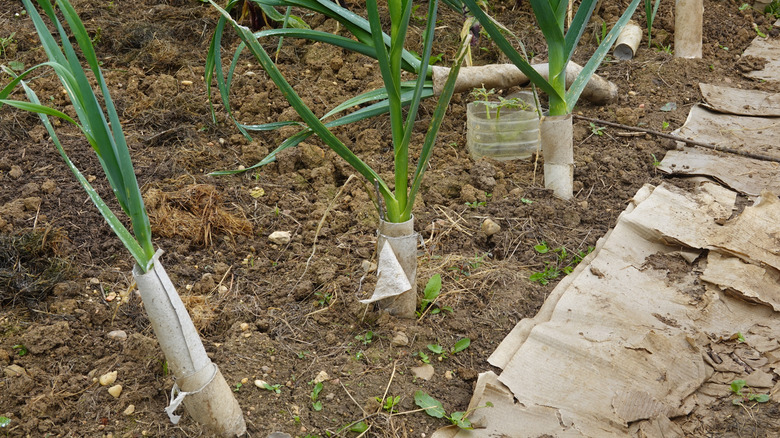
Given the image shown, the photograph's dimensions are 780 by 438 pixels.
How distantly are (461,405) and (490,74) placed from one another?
1.62 meters

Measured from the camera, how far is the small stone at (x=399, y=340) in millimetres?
1755

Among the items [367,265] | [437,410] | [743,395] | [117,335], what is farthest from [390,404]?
[743,395]

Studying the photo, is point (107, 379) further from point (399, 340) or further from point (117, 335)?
point (399, 340)

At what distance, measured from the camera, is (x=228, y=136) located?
2.71 m

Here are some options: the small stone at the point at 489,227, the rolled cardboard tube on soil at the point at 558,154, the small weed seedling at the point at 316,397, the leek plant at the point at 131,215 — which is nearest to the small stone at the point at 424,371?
the small weed seedling at the point at 316,397

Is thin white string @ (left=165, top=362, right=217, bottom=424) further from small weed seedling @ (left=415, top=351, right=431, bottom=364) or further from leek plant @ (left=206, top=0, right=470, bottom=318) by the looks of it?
small weed seedling @ (left=415, top=351, right=431, bottom=364)

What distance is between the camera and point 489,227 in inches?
87.7

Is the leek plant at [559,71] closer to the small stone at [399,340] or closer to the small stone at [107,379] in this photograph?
the small stone at [399,340]

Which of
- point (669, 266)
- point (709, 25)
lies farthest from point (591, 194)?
point (709, 25)

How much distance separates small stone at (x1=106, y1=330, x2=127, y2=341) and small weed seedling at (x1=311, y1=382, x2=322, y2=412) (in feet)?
1.76

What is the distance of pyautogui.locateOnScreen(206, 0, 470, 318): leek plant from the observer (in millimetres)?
1464

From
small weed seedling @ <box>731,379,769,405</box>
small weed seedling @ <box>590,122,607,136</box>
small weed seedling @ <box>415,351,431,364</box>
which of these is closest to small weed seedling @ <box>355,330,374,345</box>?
small weed seedling @ <box>415,351,431,364</box>

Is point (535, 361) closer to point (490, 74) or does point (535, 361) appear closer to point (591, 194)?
point (591, 194)

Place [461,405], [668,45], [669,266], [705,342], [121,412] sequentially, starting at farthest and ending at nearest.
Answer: [668,45] → [669,266] → [705,342] → [461,405] → [121,412]
